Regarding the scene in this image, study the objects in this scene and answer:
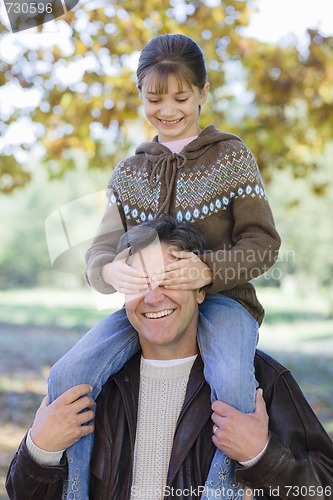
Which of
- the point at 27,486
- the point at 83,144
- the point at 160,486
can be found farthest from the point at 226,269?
the point at 83,144

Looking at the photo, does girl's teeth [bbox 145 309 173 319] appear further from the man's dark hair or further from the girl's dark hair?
the girl's dark hair

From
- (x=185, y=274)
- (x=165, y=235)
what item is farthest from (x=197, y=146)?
(x=185, y=274)

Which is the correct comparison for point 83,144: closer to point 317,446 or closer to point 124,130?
point 124,130

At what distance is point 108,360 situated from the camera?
2.72 meters

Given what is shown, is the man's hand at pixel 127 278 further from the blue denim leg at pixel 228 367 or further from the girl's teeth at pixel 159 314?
the blue denim leg at pixel 228 367

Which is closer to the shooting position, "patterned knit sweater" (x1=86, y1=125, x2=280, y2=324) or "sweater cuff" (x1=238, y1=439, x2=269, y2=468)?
"sweater cuff" (x1=238, y1=439, x2=269, y2=468)

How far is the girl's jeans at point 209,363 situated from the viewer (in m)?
2.53

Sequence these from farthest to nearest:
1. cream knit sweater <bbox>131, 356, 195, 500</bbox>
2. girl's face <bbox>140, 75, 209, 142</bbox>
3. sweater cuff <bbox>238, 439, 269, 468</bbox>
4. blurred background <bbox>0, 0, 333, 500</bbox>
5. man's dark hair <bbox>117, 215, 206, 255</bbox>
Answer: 1. blurred background <bbox>0, 0, 333, 500</bbox>
2. girl's face <bbox>140, 75, 209, 142</bbox>
3. man's dark hair <bbox>117, 215, 206, 255</bbox>
4. cream knit sweater <bbox>131, 356, 195, 500</bbox>
5. sweater cuff <bbox>238, 439, 269, 468</bbox>

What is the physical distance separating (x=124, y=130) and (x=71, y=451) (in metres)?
5.35

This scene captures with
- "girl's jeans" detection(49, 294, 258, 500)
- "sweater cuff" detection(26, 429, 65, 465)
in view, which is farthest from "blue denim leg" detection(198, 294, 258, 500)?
"sweater cuff" detection(26, 429, 65, 465)

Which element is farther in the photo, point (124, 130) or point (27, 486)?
point (124, 130)

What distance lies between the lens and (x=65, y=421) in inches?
102

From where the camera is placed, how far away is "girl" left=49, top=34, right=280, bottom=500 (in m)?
2.62

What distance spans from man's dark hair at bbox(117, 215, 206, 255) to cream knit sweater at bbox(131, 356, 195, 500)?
1.46 ft
